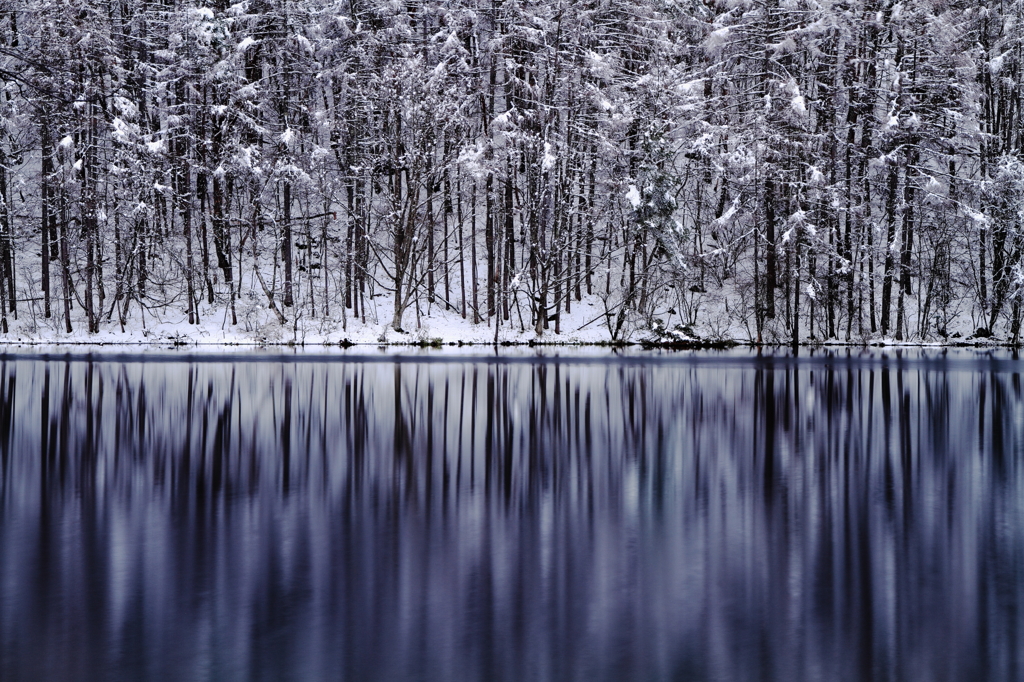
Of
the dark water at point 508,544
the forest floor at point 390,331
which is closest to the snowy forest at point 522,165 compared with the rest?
the forest floor at point 390,331

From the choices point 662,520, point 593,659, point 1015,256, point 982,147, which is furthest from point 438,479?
point 982,147

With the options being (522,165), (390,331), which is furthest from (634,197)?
(390,331)

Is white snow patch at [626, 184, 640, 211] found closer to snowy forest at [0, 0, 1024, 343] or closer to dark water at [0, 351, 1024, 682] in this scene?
snowy forest at [0, 0, 1024, 343]

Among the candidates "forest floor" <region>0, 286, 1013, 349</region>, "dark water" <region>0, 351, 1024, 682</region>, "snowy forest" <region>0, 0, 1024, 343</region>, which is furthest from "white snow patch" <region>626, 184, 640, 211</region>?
"dark water" <region>0, 351, 1024, 682</region>

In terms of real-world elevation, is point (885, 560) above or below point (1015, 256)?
below

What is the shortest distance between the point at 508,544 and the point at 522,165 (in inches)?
1749

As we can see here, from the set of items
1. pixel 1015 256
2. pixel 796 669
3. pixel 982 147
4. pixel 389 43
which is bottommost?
pixel 796 669

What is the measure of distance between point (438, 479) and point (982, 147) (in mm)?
46636

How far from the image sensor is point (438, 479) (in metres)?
11.6

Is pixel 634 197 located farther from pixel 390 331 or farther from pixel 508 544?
pixel 508 544

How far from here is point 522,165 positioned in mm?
51500

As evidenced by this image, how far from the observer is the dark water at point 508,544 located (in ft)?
18.6

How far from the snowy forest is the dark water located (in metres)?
29.8

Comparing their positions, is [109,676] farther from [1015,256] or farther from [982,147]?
[982,147]
